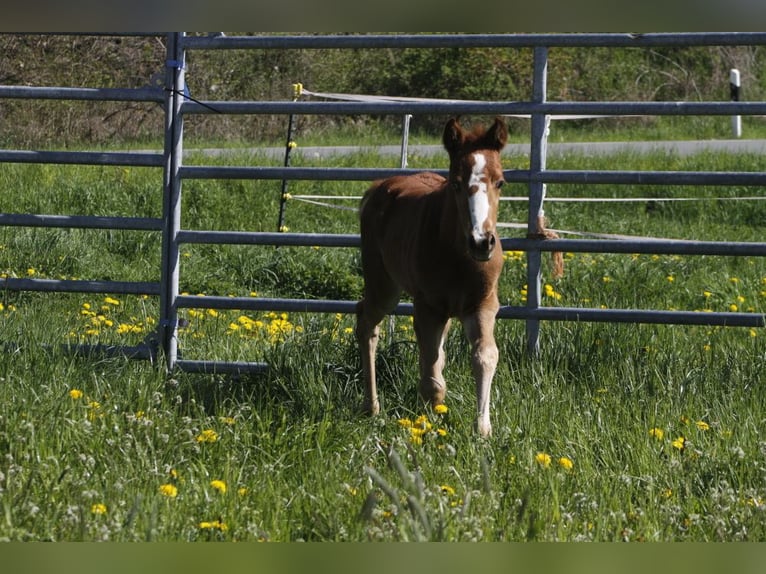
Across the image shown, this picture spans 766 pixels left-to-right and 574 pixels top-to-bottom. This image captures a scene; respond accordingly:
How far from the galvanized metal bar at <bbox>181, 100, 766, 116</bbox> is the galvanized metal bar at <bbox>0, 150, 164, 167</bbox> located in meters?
0.40

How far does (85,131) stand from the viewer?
9508 mm

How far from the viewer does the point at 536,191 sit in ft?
18.3

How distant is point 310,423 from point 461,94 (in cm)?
1323

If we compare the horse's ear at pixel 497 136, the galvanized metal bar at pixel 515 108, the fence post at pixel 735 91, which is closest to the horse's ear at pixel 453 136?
the horse's ear at pixel 497 136

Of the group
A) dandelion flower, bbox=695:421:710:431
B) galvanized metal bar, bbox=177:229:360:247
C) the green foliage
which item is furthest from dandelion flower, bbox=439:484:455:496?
the green foliage

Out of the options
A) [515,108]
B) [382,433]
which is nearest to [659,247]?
[515,108]

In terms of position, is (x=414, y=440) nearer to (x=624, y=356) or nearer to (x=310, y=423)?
(x=310, y=423)

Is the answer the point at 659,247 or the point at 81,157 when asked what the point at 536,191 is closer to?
the point at 659,247

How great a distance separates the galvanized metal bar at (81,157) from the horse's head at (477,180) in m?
1.88

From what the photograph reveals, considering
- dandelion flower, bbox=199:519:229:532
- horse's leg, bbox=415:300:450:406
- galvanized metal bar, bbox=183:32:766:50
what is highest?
galvanized metal bar, bbox=183:32:766:50

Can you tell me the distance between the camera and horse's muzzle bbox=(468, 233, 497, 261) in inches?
166

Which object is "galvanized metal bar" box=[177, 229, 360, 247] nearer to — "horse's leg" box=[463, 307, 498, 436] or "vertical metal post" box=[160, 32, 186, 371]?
"vertical metal post" box=[160, 32, 186, 371]

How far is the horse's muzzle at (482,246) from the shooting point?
4.22 m

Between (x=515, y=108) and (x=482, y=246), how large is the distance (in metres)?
1.43
